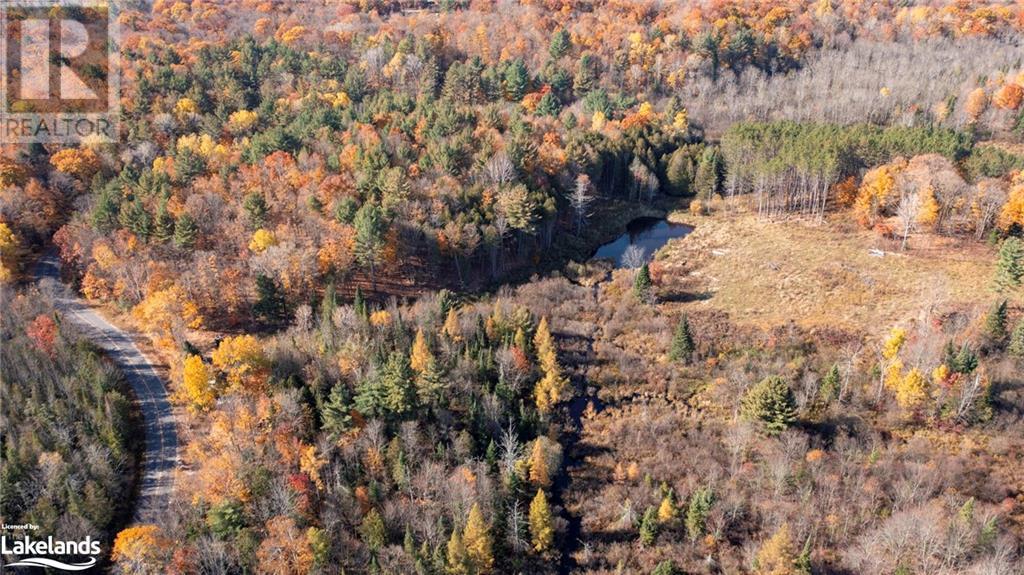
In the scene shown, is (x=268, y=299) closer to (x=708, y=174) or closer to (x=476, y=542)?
(x=476, y=542)

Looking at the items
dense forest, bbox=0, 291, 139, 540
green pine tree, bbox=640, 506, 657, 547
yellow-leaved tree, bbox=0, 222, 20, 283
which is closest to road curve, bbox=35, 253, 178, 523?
dense forest, bbox=0, 291, 139, 540

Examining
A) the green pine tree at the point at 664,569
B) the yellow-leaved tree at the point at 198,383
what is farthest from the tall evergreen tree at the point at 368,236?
the green pine tree at the point at 664,569

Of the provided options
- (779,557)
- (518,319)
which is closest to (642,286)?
(518,319)

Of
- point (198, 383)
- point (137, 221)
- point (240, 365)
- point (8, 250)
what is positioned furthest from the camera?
point (8, 250)

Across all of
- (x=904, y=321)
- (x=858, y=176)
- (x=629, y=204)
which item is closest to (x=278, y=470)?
(x=904, y=321)

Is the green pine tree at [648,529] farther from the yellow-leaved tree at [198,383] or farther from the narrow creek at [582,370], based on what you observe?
the yellow-leaved tree at [198,383]

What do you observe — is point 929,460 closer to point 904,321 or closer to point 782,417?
point 782,417

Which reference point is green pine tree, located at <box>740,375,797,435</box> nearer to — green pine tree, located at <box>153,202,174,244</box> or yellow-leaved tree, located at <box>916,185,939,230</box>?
yellow-leaved tree, located at <box>916,185,939,230</box>
